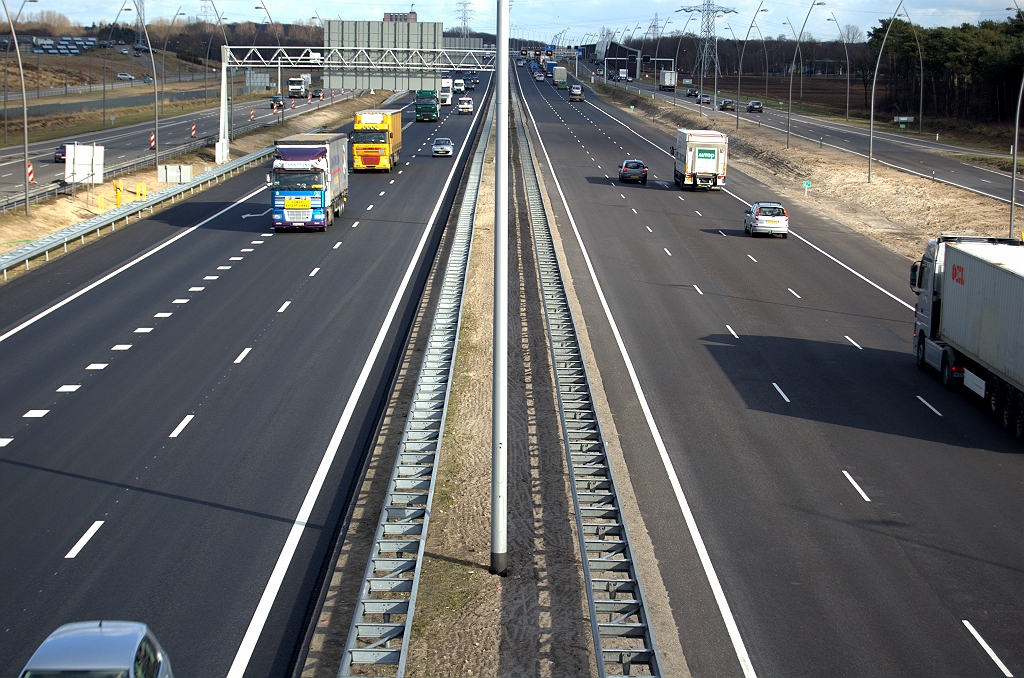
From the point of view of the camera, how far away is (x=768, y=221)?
47094mm

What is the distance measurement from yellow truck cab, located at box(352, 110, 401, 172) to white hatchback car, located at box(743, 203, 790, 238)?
26569 millimetres

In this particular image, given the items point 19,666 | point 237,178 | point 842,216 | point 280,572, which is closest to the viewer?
point 19,666

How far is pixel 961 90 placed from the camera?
110 metres

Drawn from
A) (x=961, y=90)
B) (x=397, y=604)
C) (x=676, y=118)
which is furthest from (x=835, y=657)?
(x=961, y=90)

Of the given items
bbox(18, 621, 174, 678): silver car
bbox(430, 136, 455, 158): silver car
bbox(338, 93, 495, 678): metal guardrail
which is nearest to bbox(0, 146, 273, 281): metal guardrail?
bbox(430, 136, 455, 158): silver car

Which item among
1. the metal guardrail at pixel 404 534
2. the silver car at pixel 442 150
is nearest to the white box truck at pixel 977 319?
the metal guardrail at pixel 404 534

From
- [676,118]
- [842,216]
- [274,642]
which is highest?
[676,118]

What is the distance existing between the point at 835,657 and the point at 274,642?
23.7ft

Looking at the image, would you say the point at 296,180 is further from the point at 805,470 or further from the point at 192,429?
the point at 805,470

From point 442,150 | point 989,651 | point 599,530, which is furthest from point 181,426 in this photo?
point 442,150

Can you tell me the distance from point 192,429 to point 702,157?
4585cm

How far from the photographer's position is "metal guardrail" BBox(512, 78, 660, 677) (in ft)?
42.2

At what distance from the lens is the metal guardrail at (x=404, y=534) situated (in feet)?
41.9

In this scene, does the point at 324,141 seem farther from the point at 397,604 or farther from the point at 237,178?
the point at 397,604
